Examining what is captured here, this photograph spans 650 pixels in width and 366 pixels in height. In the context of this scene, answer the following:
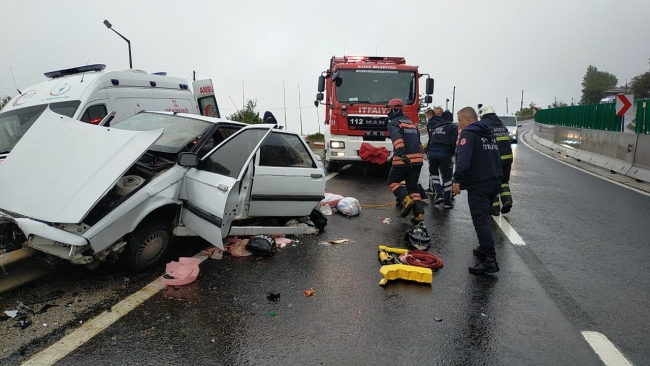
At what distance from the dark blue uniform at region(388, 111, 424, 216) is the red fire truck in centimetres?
384

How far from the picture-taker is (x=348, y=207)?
7.64m

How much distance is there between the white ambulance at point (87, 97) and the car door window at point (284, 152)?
2.67m

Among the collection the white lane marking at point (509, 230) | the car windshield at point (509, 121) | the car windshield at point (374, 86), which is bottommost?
the white lane marking at point (509, 230)

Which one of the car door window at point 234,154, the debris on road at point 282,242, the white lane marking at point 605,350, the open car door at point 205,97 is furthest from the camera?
the open car door at point 205,97

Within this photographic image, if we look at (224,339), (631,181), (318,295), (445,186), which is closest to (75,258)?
(224,339)

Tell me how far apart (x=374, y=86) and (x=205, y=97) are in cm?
432

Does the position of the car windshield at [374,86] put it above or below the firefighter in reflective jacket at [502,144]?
above

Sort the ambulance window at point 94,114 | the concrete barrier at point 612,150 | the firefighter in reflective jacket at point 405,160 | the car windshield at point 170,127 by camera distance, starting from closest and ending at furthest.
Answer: the car windshield at point 170,127, the firefighter in reflective jacket at point 405,160, the ambulance window at point 94,114, the concrete barrier at point 612,150

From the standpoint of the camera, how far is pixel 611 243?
626 centimetres

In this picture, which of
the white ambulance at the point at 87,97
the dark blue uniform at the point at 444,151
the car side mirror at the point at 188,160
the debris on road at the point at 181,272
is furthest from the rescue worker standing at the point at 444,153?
the white ambulance at the point at 87,97

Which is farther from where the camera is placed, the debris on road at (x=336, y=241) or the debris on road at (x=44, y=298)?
the debris on road at (x=336, y=241)

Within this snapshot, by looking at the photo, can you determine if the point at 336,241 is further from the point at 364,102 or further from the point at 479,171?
the point at 364,102

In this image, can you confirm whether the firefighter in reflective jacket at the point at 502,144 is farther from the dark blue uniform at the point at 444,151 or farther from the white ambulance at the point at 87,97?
the white ambulance at the point at 87,97

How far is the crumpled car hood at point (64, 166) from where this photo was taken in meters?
4.07
